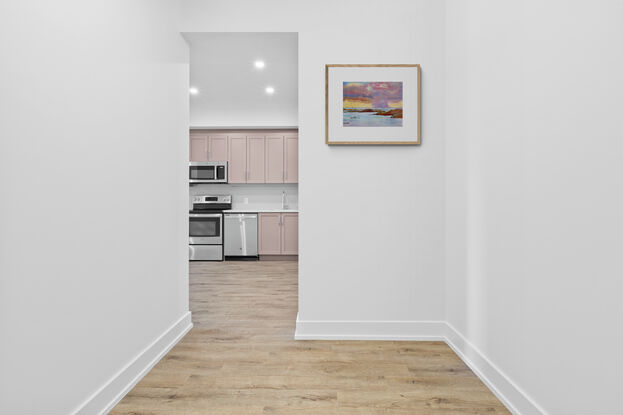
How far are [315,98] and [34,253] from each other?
6.15 feet

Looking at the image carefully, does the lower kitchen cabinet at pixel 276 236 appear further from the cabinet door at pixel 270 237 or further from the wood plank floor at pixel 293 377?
the wood plank floor at pixel 293 377

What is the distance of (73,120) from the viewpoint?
1.43 metres

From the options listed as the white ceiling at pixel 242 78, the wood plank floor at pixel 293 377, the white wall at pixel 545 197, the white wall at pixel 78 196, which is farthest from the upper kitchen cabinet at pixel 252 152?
the white wall at pixel 545 197

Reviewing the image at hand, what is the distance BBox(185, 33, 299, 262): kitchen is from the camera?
5.82 metres

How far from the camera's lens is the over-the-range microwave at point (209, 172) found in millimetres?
6090

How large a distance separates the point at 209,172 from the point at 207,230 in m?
1.02

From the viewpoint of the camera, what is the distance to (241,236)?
5.89 meters

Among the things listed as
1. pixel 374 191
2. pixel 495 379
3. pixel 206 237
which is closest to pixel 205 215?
pixel 206 237

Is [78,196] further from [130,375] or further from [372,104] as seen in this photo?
[372,104]

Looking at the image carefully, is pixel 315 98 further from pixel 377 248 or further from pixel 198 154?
pixel 198 154

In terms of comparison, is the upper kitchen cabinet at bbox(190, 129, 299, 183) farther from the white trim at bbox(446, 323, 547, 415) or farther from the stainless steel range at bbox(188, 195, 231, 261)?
the white trim at bbox(446, 323, 547, 415)

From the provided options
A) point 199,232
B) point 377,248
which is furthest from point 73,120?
point 199,232

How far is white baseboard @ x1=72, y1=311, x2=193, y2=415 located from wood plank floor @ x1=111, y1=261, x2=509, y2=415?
0.14 feet

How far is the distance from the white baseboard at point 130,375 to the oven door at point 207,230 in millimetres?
3330
